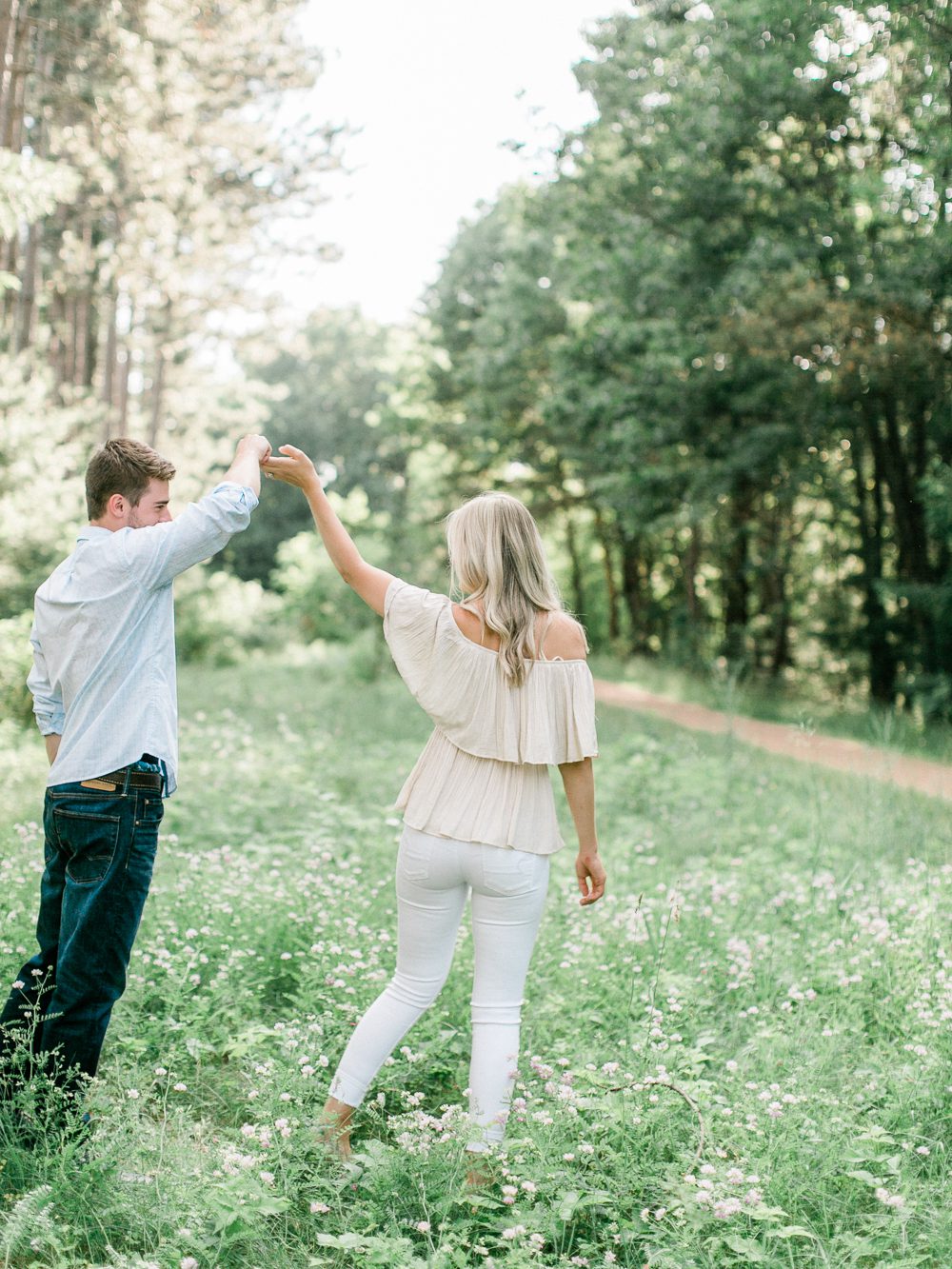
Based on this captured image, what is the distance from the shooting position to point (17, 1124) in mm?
3820

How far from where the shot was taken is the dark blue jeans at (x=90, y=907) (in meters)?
3.73

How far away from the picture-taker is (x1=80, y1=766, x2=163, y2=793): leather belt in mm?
3760

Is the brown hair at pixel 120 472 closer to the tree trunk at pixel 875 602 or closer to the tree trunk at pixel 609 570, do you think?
the tree trunk at pixel 875 602

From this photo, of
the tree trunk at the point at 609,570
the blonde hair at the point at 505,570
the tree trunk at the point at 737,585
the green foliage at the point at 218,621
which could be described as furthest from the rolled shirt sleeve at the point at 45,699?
the tree trunk at the point at 609,570

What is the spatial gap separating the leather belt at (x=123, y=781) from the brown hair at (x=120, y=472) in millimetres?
887

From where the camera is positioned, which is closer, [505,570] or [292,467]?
[505,570]

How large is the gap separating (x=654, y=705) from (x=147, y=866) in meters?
18.9

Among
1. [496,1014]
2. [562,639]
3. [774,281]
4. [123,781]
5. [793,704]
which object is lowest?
[793,704]

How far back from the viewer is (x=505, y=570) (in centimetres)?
A: 379

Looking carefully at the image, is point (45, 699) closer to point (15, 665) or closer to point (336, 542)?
point (336, 542)

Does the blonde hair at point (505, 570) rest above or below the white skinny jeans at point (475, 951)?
above

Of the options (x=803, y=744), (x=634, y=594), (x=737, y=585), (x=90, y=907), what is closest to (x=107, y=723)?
(x=90, y=907)

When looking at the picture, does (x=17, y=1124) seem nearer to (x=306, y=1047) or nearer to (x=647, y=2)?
(x=306, y=1047)

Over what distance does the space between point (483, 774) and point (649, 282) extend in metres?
16.4
